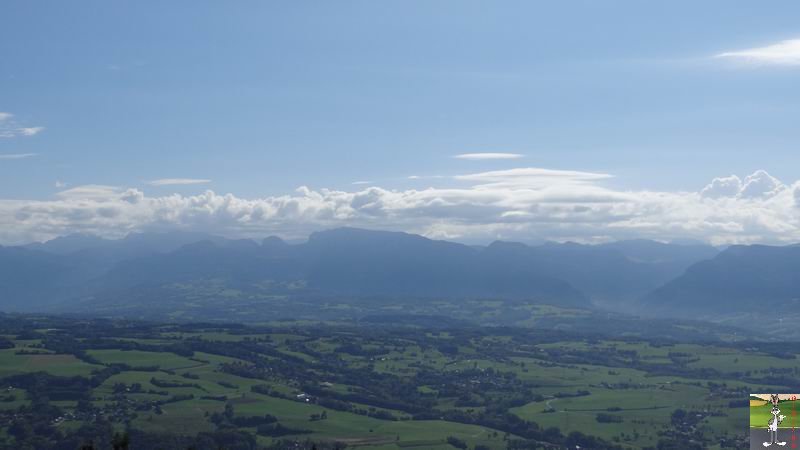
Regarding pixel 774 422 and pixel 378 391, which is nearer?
pixel 774 422

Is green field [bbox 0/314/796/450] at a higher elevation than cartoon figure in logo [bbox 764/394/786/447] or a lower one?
lower

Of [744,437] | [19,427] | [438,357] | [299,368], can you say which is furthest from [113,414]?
[438,357]

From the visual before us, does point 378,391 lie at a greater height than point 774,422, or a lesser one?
lesser

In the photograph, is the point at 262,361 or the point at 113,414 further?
the point at 262,361

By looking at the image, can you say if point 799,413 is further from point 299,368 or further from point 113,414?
point 299,368

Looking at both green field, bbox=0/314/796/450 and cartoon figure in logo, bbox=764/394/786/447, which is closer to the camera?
cartoon figure in logo, bbox=764/394/786/447

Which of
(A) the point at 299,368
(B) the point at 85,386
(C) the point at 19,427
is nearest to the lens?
(C) the point at 19,427

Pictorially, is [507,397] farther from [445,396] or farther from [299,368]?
[299,368]

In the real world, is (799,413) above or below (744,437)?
above

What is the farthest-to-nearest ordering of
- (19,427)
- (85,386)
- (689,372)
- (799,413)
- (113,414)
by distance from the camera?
(689,372)
(85,386)
(113,414)
(19,427)
(799,413)

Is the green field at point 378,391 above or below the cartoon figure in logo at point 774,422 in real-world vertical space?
below

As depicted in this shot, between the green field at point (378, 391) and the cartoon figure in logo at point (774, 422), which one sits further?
the green field at point (378, 391)
